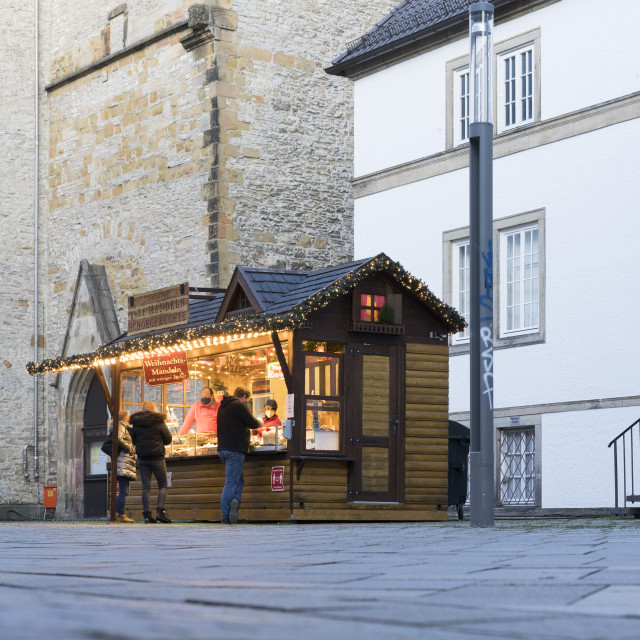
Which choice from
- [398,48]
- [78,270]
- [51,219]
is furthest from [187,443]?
[51,219]

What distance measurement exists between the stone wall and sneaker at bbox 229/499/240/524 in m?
8.18

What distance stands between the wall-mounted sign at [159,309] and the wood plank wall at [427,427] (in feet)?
10.6

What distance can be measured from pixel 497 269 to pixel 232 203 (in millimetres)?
5329

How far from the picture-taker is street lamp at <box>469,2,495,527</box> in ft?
44.1

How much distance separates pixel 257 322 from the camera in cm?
1603

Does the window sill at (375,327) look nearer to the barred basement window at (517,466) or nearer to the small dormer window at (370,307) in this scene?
the small dormer window at (370,307)

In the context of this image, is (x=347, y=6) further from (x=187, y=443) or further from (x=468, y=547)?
(x=468, y=547)

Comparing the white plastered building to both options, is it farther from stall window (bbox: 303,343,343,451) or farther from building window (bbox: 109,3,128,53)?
building window (bbox: 109,3,128,53)

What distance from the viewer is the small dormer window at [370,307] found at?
16.5 metres

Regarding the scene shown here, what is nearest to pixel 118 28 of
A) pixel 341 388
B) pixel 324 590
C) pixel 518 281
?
pixel 518 281

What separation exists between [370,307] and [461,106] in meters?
7.52

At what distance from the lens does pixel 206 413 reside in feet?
60.4

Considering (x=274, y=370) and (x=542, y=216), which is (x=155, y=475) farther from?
(x=542, y=216)

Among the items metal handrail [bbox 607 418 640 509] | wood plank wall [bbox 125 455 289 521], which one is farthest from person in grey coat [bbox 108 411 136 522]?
metal handrail [bbox 607 418 640 509]
